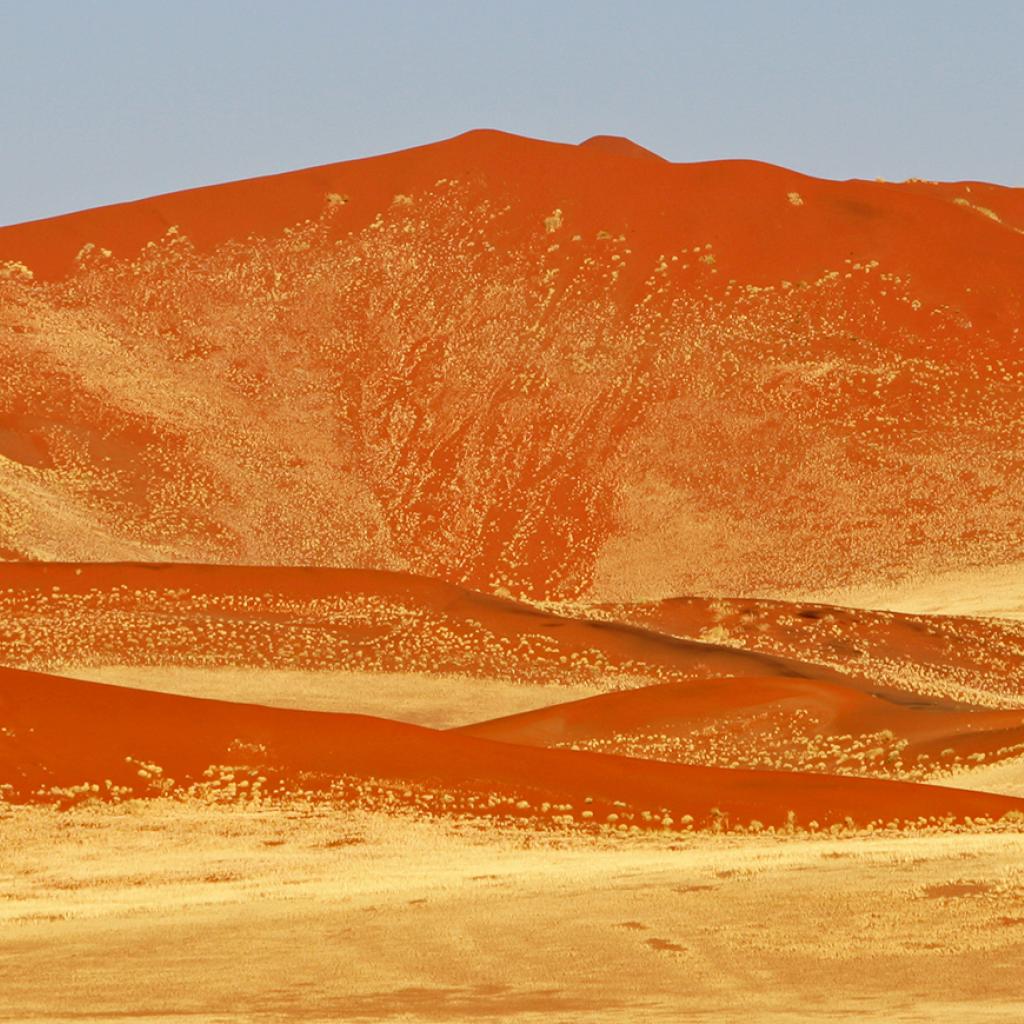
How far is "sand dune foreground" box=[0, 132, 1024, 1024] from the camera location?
1633 cm

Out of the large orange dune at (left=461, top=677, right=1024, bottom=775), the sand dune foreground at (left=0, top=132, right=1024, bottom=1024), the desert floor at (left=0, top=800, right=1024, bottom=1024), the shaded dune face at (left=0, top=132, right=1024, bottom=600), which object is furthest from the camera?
the shaded dune face at (left=0, top=132, right=1024, bottom=600)

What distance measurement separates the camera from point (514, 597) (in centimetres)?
5019

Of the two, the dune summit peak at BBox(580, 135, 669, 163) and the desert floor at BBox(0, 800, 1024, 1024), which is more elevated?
the dune summit peak at BBox(580, 135, 669, 163)

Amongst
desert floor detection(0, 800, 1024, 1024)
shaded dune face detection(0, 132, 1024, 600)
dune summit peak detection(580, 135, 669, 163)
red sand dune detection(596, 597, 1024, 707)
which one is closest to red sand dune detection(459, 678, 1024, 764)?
red sand dune detection(596, 597, 1024, 707)

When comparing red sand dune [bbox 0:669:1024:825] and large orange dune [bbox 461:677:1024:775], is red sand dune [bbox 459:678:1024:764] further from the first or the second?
red sand dune [bbox 0:669:1024:825]

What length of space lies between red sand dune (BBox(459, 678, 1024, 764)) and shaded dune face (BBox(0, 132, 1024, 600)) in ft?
63.3

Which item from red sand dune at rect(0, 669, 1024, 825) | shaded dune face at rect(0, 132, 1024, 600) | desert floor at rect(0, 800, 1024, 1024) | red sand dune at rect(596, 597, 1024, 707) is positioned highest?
shaded dune face at rect(0, 132, 1024, 600)

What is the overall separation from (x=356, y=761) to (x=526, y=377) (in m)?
36.2

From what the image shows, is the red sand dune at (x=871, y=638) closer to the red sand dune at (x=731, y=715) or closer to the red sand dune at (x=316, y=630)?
the red sand dune at (x=316, y=630)

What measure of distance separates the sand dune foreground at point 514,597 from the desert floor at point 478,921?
7cm

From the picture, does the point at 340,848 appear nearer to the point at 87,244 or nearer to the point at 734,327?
the point at 734,327

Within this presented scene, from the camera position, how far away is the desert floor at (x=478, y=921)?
14.2m

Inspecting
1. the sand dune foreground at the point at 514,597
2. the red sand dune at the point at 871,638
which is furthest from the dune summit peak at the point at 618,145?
the red sand dune at the point at 871,638

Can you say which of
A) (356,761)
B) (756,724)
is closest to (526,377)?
(756,724)
